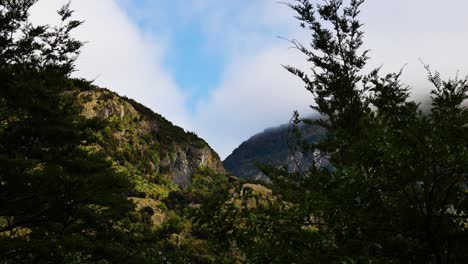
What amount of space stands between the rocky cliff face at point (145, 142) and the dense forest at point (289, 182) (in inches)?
3327

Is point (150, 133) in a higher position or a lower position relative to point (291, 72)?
higher

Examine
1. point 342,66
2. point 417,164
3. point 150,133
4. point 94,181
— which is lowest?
point 417,164

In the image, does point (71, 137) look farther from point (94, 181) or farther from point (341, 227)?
point (341, 227)

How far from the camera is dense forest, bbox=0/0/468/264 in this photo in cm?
316

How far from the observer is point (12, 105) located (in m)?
12.5

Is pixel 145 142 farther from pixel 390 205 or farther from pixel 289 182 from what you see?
pixel 390 205

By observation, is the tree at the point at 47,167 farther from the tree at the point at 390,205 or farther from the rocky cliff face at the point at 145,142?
the rocky cliff face at the point at 145,142

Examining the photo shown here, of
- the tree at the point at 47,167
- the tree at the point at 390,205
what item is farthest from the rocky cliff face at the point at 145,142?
the tree at the point at 390,205

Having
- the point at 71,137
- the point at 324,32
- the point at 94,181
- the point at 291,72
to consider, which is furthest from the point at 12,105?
the point at 324,32

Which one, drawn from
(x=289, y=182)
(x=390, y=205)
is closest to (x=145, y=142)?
(x=289, y=182)

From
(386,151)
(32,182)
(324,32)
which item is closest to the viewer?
(386,151)

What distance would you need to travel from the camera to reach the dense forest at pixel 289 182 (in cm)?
316

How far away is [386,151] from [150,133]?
11848 centimetres

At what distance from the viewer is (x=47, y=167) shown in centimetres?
1277
